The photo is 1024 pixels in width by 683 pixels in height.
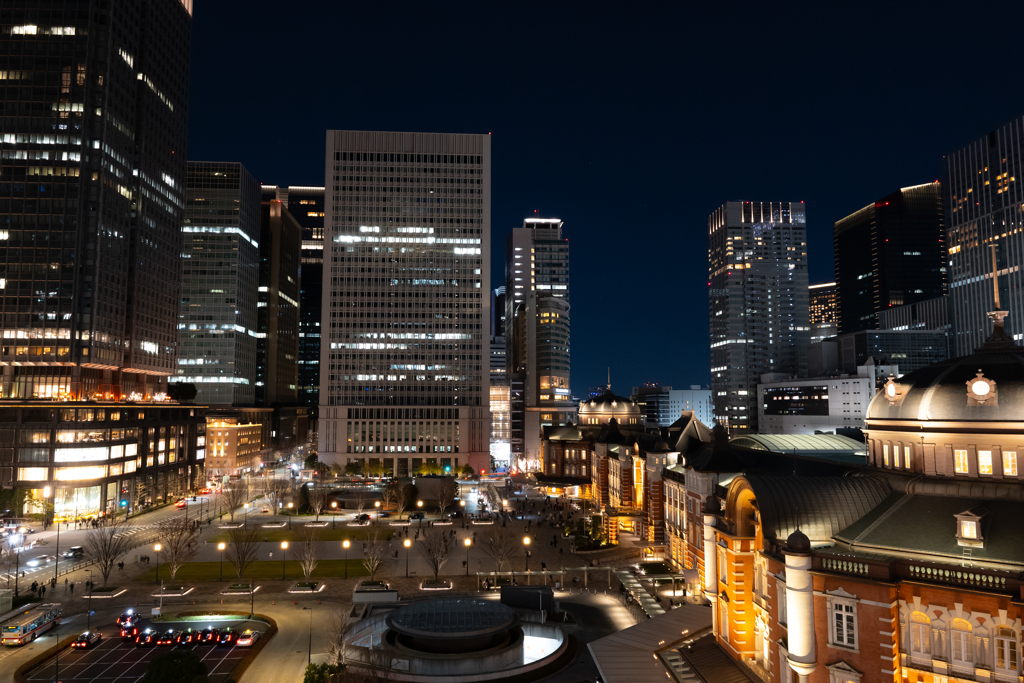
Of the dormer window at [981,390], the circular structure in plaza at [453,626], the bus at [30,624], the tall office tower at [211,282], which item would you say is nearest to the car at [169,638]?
the bus at [30,624]

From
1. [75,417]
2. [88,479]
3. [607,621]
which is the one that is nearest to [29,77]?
[75,417]

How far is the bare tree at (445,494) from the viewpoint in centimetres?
→ 9769

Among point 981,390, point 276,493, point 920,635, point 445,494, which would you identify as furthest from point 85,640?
point 276,493

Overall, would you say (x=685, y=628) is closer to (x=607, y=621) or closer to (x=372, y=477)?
(x=607, y=621)

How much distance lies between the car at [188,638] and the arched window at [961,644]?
154ft

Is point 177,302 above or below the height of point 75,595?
above

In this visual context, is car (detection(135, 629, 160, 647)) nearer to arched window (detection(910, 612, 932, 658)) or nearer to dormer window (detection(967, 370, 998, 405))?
arched window (detection(910, 612, 932, 658))

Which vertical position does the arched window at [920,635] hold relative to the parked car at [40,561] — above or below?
above

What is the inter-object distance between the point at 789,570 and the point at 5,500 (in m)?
→ 107

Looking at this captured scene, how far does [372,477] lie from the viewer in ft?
484

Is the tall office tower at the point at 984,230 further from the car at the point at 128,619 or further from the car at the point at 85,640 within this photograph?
the car at the point at 85,640

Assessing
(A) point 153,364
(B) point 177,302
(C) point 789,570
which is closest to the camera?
(C) point 789,570

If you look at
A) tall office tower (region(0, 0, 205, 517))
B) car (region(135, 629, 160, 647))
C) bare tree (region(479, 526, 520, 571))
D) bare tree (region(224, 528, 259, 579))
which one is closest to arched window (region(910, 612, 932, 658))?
bare tree (region(479, 526, 520, 571))

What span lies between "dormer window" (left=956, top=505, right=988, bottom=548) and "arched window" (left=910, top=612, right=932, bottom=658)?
4.54 metres
